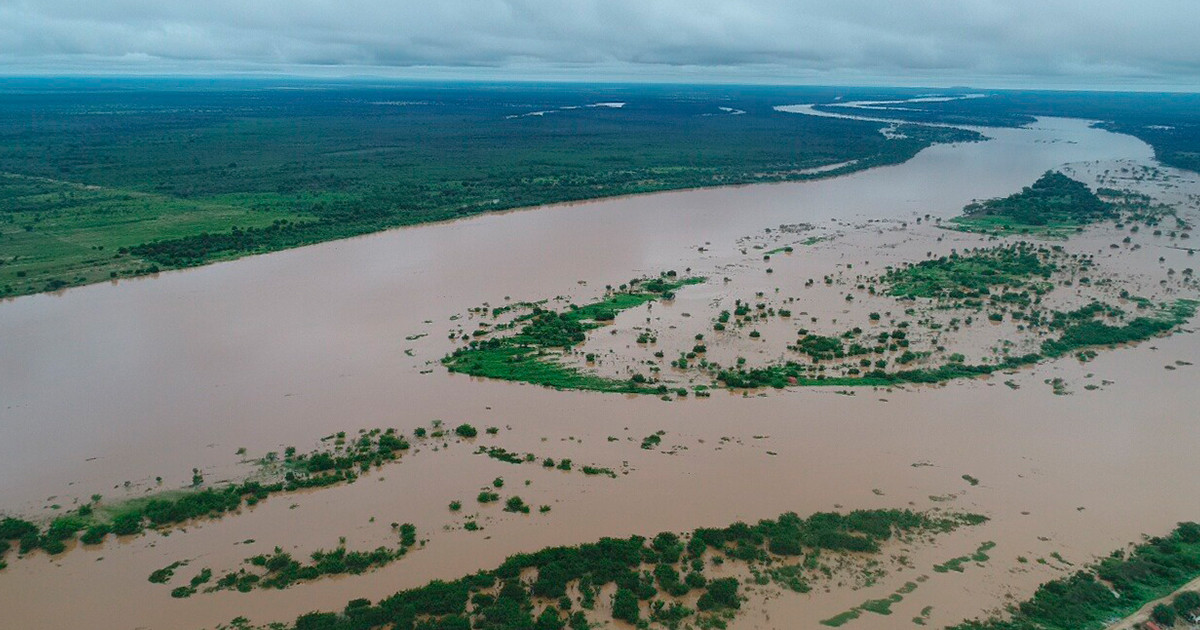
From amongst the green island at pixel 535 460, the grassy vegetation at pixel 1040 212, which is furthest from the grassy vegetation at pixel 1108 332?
the green island at pixel 535 460

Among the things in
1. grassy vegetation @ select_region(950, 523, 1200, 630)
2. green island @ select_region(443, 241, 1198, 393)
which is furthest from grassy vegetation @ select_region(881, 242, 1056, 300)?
grassy vegetation @ select_region(950, 523, 1200, 630)

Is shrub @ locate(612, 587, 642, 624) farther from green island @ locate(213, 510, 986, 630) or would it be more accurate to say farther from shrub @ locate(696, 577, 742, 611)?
shrub @ locate(696, 577, 742, 611)

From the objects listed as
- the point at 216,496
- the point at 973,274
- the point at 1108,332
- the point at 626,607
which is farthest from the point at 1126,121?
the point at 216,496

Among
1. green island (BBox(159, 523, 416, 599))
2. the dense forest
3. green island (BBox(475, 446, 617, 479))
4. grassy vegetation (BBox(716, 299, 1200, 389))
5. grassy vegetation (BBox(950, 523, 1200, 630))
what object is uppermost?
the dense forest

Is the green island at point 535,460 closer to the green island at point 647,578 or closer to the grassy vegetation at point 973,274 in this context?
the green island at point 647,578

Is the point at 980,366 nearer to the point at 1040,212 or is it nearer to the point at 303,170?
the point at 1040,212
